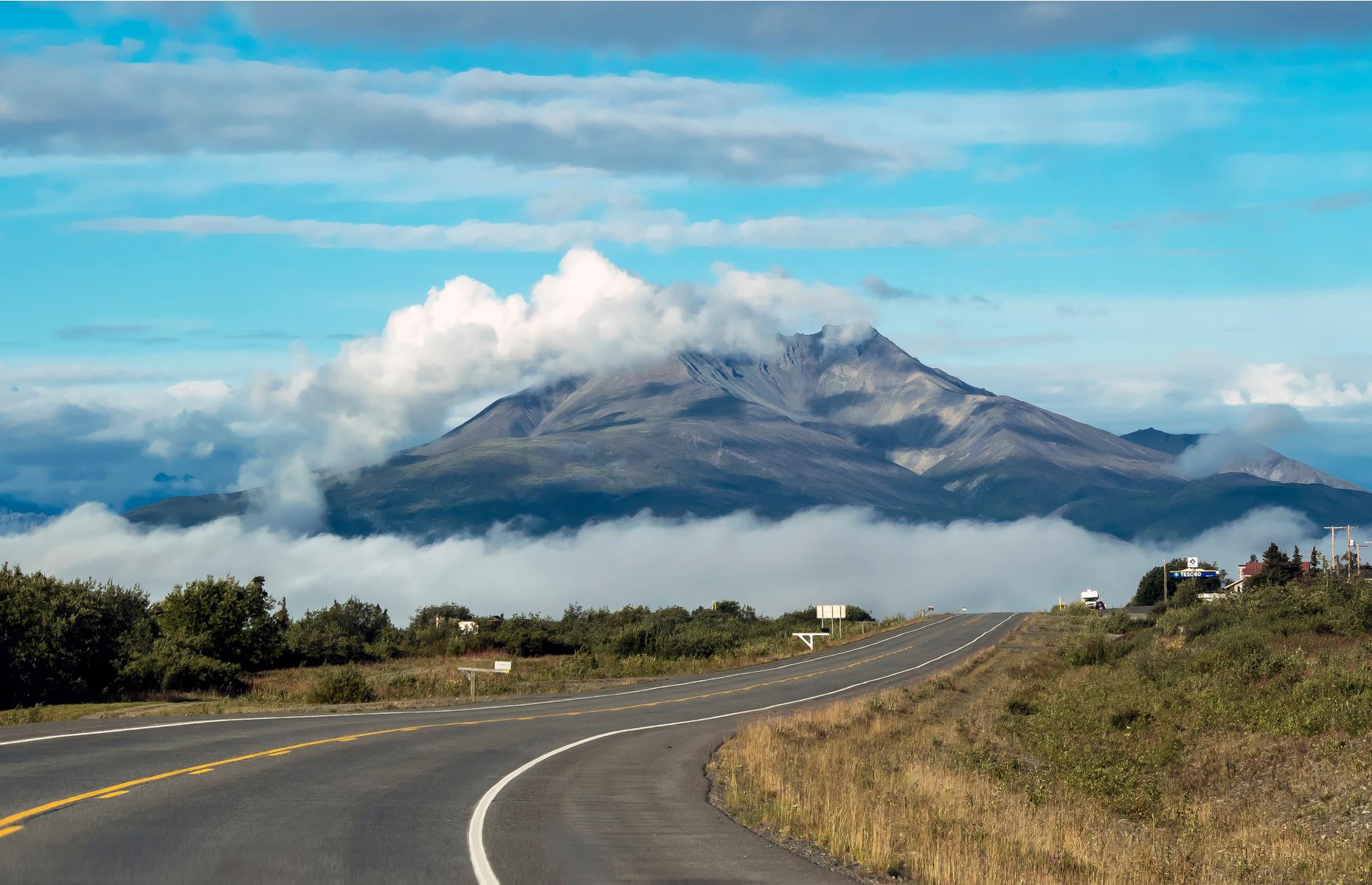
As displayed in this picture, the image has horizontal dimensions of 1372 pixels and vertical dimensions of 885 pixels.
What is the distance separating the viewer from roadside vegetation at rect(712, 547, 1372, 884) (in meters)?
15.8

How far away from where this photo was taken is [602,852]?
13883mm

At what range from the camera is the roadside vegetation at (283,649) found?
132ft

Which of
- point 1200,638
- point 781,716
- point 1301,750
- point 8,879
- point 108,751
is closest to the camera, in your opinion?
point 8,879

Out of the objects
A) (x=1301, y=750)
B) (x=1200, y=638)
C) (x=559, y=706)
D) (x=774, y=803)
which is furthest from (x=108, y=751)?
(x=1200, y=638)

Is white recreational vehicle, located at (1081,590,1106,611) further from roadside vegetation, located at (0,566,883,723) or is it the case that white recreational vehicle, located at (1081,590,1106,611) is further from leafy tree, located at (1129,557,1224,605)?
roadside vegetation, located at (0,566,883,723)

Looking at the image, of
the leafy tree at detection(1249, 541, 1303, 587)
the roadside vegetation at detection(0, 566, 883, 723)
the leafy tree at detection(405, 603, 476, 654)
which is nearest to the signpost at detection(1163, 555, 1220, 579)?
the leafy tree at detection(1249, 541, 1303, 587)

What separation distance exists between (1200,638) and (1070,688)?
1034 centimetres

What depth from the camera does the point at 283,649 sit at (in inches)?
2511

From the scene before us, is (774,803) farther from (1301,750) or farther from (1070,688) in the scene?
(1070,688)

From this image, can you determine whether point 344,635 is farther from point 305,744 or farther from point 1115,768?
point 1115,768

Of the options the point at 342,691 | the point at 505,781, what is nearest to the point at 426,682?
the point at 342,691

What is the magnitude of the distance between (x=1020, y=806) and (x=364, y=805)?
10.2 meters

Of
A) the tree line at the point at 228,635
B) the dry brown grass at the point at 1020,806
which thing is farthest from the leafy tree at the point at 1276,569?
the dry brown grass at the point at 1020,806

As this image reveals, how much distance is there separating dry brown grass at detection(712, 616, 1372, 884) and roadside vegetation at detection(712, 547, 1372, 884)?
0.17ft
